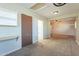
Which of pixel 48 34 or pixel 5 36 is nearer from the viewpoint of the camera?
pixel 5 36

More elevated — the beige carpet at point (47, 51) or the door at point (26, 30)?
the door at point (26, 30)

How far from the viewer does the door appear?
12.0 ft

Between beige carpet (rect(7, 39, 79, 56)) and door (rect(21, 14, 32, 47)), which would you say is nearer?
beige carpet (rect(7, 39, 79, 56))

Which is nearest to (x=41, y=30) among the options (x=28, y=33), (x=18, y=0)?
(x=28, y=33)

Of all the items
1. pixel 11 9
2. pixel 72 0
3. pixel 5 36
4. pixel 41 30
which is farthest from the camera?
pixel 41 30

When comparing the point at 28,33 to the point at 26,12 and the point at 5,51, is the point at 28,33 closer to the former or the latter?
the point at 26,12

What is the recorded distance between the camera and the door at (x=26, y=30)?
366 cm

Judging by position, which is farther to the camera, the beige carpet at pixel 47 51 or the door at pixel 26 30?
the door at pixel 26 30

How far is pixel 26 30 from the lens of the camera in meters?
3.88

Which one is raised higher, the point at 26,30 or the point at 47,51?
the point at 26,30

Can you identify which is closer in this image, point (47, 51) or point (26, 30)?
point (47, 51)

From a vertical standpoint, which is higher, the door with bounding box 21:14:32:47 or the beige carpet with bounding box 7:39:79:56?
the door with bounding box 21:14:32:47

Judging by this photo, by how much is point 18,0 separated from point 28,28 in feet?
7.84

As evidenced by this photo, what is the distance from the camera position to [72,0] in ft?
5.31
